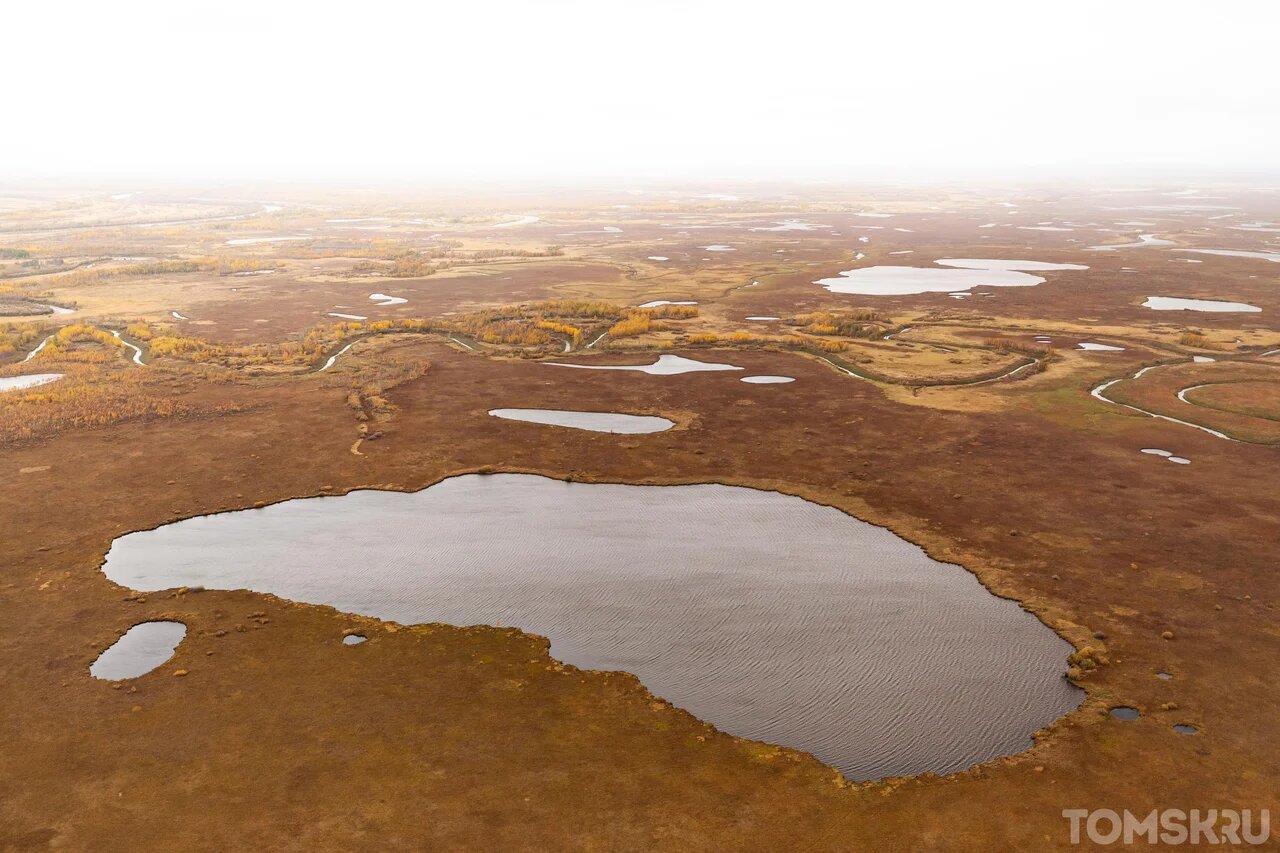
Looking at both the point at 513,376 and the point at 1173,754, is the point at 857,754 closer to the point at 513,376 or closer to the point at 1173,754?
the point at 1173,754

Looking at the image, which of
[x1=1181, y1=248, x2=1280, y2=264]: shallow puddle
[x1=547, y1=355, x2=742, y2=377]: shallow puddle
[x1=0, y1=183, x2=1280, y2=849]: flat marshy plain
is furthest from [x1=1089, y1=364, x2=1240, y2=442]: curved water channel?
[x1=1181, y1=248, x2=1280, y2=264]: shallow puddle

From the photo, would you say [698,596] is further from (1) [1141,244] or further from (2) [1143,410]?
(1) [1141,244]

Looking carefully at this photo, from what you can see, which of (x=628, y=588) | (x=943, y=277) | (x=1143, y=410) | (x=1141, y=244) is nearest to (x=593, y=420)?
(x=628, y=588)

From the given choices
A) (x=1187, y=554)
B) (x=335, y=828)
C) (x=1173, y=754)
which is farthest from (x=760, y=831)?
(x=1187, y=554)

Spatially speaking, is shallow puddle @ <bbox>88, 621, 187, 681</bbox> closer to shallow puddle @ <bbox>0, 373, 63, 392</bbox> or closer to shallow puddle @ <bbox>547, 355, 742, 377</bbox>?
shallow puddle @ <bbox>0, 373, 63, 392</bbox>

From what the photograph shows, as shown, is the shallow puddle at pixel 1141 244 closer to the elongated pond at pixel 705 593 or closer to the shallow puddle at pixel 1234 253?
the shallow puddle at pixel 1234 253

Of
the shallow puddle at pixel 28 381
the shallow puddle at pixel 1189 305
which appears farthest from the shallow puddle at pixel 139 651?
the shallow puddle at pixel 1189 305
